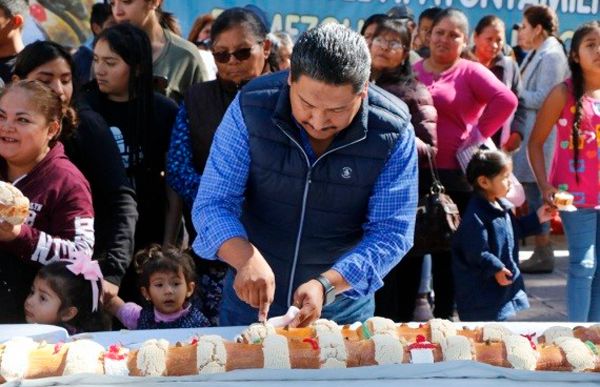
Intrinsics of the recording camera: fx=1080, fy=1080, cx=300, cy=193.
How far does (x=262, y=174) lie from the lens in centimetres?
306

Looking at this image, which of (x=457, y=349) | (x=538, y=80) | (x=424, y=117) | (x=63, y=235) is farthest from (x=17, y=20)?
(x=538, y=80)

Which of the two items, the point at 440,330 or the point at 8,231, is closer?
the point at 440,330

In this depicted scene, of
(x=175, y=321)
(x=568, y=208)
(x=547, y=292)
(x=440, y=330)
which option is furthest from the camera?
(x=547, y=292)

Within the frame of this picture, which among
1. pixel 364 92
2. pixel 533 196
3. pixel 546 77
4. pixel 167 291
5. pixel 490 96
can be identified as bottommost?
pixel 167 291

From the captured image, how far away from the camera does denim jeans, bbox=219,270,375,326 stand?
10.5 feet

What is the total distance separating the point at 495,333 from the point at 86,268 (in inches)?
56.4

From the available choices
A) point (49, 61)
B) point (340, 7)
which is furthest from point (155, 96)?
point (340, 7)

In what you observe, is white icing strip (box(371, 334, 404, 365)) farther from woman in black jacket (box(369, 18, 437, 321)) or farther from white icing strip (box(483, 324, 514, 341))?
woman in black jacket (box(369, 18, 437, 321))

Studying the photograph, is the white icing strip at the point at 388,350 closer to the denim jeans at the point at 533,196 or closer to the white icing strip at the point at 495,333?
the white icing strip at the point at 495,333

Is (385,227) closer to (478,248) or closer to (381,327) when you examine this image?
(381,327)

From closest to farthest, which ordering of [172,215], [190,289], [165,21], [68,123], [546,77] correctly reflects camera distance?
[68,123]
[190,289]
[172,215]
[165,21]
[546,77]

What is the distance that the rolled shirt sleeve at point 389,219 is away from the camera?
2.99 metres

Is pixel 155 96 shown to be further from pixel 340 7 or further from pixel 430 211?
pixel 340 7

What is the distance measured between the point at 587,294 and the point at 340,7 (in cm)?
389
